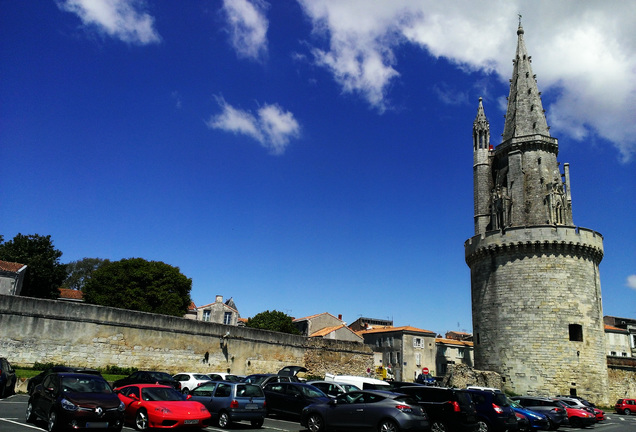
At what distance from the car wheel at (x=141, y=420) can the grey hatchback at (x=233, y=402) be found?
261cm

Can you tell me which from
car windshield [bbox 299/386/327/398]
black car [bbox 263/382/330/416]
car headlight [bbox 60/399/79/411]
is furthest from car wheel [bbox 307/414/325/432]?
car headlight [bbox 60/399/79/411]

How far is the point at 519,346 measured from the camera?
33469 mm

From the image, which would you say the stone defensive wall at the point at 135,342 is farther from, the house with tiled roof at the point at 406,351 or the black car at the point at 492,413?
the house with tiled roof at the point at 406,351

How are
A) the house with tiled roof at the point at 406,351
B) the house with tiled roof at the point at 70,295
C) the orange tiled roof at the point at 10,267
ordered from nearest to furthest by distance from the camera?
the orange tiled roof at the point at 10,267 < the house with tiled roof at the point at 70,295 < the house with tiled roof at the point at 406,351

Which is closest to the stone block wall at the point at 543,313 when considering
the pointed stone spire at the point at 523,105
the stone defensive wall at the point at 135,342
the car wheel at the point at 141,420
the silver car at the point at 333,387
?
the pointed stone spire at the point at 523,105

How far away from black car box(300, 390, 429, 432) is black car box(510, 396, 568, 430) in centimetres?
1144

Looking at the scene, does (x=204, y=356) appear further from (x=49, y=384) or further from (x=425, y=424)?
(x=425, y=424)

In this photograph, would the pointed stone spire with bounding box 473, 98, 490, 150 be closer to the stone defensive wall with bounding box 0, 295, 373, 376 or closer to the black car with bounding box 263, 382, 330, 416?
the stone defensive wall with bounding box 0, 295, 373, 376

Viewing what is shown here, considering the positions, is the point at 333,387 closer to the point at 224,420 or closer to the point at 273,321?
the point at 224,420

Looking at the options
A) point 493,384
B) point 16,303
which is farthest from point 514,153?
point 16,303

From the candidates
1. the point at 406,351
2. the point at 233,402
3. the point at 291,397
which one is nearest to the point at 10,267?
the point at 291,397

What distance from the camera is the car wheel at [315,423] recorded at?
1363 cm

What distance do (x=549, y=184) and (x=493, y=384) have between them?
1577 centimetres

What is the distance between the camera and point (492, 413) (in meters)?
16.0
